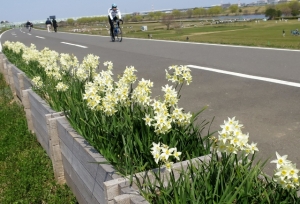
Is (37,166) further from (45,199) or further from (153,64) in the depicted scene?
(153,64)

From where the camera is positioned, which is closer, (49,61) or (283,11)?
(49,61)

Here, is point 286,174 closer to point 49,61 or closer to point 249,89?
point 49,61

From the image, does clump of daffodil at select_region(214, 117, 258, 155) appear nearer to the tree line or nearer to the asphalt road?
the asphalt road

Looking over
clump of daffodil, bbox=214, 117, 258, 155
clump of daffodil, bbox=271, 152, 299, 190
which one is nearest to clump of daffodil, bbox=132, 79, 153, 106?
clump of daffodil, bbox=214, 117, 258, 155

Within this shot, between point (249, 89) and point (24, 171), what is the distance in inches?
192

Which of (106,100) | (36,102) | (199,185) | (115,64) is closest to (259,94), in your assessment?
(36,102)

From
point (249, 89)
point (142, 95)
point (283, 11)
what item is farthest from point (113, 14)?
point (283, 11)

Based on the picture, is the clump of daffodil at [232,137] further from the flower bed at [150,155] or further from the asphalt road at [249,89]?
the asphalt road at [249,89]

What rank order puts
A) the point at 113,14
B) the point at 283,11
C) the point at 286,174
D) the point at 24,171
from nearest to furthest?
the point at 286,174 < the point at 24,171 < the point at 113,14 < the point at 283,11

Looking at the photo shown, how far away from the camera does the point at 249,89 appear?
812cm

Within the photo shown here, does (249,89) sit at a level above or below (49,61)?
below

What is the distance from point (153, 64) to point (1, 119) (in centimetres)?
605

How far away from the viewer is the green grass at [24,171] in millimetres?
4730

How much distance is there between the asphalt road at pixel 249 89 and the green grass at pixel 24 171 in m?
2.48
